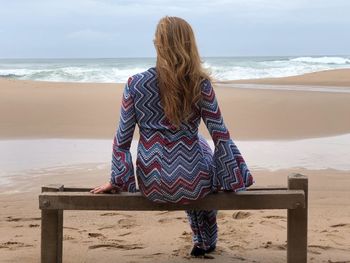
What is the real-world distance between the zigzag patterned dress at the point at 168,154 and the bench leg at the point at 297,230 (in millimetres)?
310

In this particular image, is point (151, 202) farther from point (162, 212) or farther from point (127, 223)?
point (162, 212)

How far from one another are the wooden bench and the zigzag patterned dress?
0.05 m

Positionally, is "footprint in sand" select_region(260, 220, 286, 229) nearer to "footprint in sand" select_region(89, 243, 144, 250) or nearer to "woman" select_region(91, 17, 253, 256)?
"footprint in sand" select_region(89, 243, 144, 250)

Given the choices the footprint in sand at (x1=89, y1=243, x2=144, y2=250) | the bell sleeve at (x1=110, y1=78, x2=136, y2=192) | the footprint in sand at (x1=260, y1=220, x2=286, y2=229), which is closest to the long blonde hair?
the bell sleeve at (x1=110, y1=78, x2=136, y2=192)

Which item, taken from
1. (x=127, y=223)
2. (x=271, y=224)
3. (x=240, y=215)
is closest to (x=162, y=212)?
(x=127, y=223)

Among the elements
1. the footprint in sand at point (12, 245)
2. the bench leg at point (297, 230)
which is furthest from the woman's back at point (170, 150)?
the footprint in sand at point (12, 245)

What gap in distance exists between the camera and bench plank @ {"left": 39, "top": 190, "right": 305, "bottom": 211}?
3438mm

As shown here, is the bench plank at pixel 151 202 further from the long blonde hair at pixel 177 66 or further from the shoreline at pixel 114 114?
the shoreline at pixel 114 114

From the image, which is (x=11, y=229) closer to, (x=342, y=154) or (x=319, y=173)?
(x=319, y=173)

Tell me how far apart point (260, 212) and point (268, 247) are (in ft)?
3.50

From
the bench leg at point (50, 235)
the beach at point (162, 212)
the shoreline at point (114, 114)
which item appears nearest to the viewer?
the bench leg at point (50, 235)

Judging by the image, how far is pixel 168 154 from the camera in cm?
348

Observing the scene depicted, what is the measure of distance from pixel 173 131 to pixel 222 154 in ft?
1.04

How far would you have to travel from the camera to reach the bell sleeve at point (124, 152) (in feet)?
11.2
